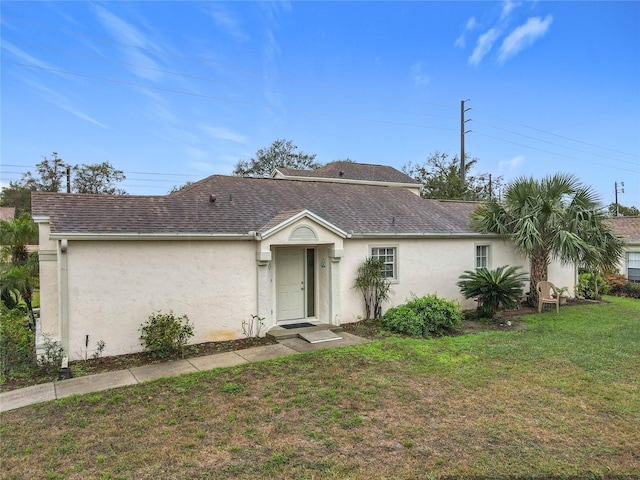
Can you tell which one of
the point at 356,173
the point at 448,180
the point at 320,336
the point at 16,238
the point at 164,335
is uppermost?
the point at 448,180

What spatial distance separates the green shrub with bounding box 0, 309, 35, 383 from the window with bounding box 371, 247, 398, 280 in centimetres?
941

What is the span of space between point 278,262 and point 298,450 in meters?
7.21

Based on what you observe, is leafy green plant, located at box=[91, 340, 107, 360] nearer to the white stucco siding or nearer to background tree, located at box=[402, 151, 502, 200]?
the white stucco siding

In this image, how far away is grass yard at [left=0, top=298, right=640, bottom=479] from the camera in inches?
172

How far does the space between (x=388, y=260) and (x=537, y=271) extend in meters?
6.47

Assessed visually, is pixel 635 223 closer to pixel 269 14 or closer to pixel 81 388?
pixel 269 14

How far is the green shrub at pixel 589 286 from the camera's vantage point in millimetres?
17672

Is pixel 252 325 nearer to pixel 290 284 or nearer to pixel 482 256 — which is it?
pixel 290 284

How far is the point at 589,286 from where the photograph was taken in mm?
18047

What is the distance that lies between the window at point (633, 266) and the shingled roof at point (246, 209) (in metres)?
10.1

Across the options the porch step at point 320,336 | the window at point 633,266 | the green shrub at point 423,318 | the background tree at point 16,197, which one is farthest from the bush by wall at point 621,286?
the background tree at point 16,197

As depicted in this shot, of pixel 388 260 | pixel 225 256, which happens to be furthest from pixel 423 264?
pixel 225 256

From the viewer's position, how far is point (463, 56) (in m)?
17.4

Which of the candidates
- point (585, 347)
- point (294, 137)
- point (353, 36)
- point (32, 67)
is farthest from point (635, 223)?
point (294, 137)
